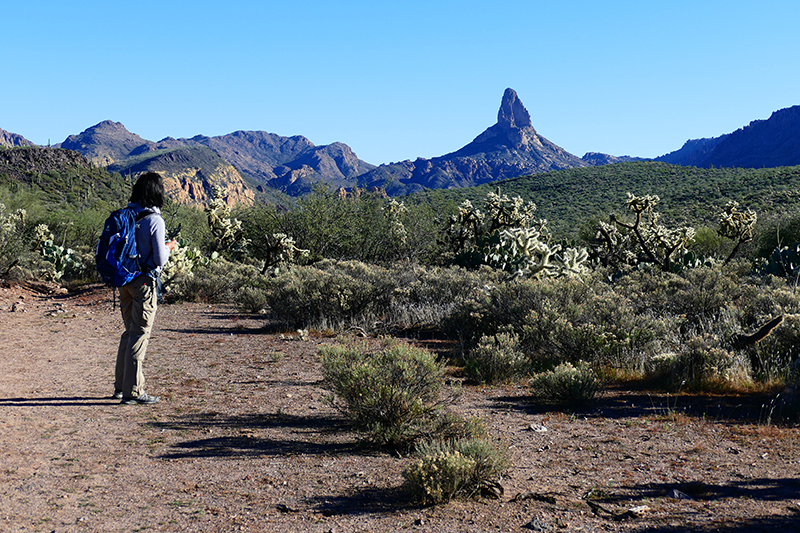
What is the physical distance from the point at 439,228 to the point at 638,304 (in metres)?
12.8

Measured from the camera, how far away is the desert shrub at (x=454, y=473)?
11.1 ft

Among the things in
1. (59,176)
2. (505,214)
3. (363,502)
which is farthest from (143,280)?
(59,176)

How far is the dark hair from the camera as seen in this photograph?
532 centimetres

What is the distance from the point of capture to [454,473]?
3381 millimetres

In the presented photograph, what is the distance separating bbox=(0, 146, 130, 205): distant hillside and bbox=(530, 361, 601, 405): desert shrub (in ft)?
142

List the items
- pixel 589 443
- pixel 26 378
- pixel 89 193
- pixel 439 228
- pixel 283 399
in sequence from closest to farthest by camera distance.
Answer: pixel 589 443 → pixel 283 399 → pixel 26 378 → pixel 439 228 → pixel 89 193

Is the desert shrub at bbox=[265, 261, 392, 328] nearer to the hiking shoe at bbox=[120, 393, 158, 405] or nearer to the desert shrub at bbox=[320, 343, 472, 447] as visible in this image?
the hiking shoe at bbox=[120, 393, 158, 405]

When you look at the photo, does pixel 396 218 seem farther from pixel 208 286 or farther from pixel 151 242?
pixel 151 242

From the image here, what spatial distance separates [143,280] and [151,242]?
363mm

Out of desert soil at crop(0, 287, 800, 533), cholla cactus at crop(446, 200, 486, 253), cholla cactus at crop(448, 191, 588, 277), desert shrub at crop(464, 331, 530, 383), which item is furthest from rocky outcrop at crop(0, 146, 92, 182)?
desert shrub at crop(464, 331, 530, 383)

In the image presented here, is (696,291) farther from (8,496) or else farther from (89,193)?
(89,193)

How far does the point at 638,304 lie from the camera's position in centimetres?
914

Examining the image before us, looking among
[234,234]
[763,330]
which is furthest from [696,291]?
[234,234]

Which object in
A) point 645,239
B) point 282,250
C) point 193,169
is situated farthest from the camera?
point 193,169
